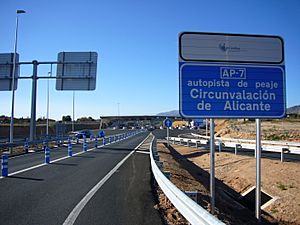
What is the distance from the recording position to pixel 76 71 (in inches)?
1111

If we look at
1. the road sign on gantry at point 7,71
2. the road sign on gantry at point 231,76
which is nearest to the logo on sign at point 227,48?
the road sign on gantry at point 231,76

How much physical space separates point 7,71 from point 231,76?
27.2 m

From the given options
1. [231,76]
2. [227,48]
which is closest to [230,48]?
[227,48]

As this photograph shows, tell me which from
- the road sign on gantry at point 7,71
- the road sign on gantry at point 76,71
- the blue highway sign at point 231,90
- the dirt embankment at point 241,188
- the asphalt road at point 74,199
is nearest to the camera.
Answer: the blue highway sign at point 231,90

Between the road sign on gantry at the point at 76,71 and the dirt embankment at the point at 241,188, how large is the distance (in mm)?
12493

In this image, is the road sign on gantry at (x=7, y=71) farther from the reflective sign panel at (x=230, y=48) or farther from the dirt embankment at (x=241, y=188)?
the reflective sign panel at (x=230, y=48)

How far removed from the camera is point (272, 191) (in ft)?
42.8

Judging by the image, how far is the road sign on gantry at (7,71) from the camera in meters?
28.7

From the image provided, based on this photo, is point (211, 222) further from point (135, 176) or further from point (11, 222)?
point (135, 176)

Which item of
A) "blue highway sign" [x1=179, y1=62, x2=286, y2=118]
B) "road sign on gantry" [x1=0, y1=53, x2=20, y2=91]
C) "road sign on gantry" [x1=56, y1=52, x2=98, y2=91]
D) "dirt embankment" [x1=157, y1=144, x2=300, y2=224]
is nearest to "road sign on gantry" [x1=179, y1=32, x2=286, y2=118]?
"blue highway sign" [x1=179, y1=62, x2=286, y2=118]

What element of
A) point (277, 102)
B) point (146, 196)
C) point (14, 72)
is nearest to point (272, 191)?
point (146, 196)

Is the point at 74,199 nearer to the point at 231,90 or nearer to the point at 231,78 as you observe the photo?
the point at 231,90

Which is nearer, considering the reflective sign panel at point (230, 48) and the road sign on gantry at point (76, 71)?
the reflective sign panel at point (230, 48)

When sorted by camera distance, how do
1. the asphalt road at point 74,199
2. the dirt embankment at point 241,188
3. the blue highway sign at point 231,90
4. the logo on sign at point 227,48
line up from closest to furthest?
the blue highway sign at point 231,90 < the logo on sign at point 227,48 < the asphalt road at point 74,199 < the dirt embankment at point 241,188
